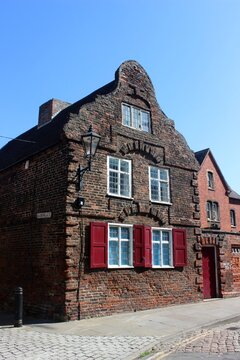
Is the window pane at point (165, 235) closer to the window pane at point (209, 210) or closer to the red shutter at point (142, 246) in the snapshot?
the red shutter at point (142, 246)

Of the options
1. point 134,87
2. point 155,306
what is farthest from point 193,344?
point 134,87

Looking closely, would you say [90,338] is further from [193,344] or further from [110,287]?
[110,287]

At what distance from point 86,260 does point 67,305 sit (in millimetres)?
1542

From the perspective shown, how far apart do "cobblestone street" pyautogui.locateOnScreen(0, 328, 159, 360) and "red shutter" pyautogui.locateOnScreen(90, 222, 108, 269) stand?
3163mm

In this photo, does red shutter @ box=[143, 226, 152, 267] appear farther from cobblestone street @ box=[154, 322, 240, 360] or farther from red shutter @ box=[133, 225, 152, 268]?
cobblestone street @ box=[154, 322, 240, 360]

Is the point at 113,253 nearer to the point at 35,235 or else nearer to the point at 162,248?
the point at 162,248

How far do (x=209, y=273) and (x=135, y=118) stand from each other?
7992mm

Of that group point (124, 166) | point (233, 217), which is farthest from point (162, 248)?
point (233, 217)

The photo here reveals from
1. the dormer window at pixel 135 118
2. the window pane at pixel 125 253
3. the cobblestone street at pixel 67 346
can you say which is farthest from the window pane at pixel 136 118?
the cobblestone street at pixel 67 346

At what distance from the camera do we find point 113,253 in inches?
517

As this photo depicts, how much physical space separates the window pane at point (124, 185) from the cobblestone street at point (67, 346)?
19.5 ft

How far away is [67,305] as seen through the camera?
11.4 metres

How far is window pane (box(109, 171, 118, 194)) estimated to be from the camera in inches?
538

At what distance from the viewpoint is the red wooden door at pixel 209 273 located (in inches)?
676
